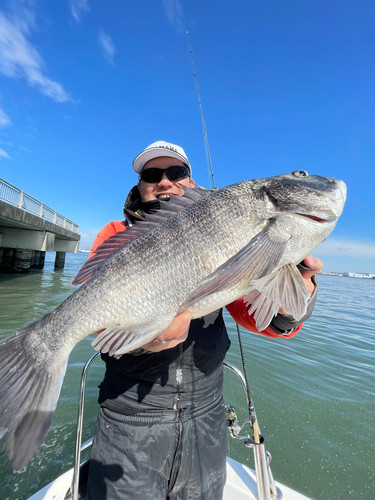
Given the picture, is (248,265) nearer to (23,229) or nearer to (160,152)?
(160,152)

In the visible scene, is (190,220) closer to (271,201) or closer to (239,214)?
(239,214)

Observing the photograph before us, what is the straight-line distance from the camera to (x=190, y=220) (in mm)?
1993

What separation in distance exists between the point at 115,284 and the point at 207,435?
155 cm

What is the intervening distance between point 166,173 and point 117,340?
214cm

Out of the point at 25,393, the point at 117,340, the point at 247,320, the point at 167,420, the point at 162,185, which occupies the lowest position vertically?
the point at 167,420

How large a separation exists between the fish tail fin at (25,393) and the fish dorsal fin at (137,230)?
1.90ft

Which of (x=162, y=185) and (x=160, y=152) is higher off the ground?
(x=160, y=152)

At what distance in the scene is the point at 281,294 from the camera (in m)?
→ 1.88

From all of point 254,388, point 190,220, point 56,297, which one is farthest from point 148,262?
point 56,297

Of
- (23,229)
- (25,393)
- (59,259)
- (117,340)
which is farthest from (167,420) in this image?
(59,259)

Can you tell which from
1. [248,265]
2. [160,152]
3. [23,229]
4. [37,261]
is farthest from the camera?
[37,261]

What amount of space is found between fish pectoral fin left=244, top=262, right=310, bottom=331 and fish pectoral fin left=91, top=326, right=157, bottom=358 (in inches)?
33.7

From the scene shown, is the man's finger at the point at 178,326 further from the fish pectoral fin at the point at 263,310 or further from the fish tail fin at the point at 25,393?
the fish tail fin at the point at 25,393

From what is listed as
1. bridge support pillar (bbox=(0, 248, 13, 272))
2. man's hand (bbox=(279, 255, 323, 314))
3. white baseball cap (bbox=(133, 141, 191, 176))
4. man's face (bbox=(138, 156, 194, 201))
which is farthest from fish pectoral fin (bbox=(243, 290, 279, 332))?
bridge support pillar (bbox=(0, 248, 13, 272))
